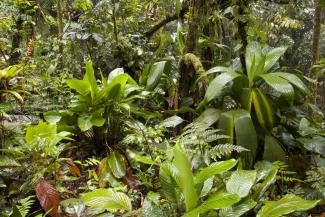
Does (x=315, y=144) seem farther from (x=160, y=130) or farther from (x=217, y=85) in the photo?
(x=160, y=130)

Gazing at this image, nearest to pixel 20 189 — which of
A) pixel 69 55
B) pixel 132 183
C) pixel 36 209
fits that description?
pixel 36 209

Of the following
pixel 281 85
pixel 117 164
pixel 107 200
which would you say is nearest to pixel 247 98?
pixel 281 85

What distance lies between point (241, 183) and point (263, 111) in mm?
1100

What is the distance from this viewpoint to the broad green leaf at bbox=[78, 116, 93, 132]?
2.39 m

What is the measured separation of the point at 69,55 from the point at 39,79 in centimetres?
109

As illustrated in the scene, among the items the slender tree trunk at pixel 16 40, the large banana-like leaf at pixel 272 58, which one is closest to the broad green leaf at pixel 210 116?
the large banana-like leaf at pixel 272 58

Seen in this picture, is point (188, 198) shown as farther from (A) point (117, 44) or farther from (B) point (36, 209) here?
(A) point (117, 44)

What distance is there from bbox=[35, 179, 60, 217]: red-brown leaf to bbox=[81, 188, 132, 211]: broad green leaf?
21 cm

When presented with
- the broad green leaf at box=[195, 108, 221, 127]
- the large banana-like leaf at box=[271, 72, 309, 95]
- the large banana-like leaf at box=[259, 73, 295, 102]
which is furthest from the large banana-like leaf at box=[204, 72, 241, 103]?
the large banana-like leaf at box=[271, 72, 309, 95]

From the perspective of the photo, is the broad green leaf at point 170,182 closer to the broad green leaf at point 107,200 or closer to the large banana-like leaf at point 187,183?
the large banana-like leaf at point 187,183

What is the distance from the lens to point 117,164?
7.43 feet

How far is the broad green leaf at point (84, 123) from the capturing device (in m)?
2.39

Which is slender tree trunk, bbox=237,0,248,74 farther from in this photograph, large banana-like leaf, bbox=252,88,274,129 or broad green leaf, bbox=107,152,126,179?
broad green leaf, bbox=107,152,126,179

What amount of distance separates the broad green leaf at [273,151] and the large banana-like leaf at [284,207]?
886 mm
